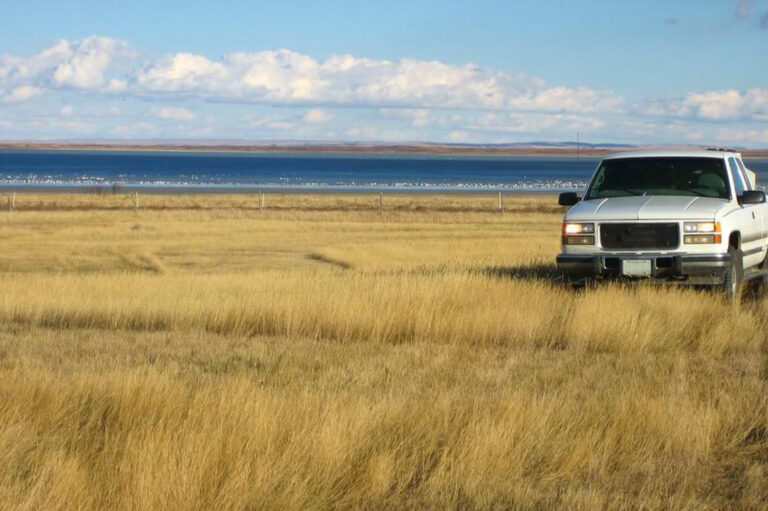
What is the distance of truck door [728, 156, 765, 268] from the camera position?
14375 mm

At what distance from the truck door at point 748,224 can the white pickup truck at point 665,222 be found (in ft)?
0.05

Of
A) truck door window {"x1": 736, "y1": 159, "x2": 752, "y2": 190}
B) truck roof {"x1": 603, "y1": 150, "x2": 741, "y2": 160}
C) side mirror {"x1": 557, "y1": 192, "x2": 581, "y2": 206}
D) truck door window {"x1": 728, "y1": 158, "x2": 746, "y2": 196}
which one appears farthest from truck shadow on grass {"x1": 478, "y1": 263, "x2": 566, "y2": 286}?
truck door window {"x1": 736, "y1": 159, "x2": 752, "y2": 190}

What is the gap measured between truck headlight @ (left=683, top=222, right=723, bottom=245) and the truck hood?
0.28ft

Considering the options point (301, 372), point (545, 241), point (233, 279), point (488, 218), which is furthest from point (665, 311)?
point (488, 218)

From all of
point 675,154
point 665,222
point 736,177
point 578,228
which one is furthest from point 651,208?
point 736,177

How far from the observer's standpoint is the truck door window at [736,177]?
1451 cm

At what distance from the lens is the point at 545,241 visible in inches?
1196

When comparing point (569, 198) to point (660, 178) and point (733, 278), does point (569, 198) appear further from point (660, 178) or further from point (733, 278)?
point (733, 278)

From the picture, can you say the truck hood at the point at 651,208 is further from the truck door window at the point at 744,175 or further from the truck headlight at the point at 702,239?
the truck door window at the point at 744,175

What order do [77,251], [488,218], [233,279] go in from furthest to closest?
[488,218], [77,251], [233,279]

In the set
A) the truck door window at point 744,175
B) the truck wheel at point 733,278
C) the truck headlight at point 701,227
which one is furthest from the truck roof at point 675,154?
the truck headlight at point 701,227

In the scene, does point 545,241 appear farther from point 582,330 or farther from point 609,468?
point 609,468

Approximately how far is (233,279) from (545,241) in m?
14.3

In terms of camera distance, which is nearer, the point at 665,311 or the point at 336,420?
the point at 336,420
